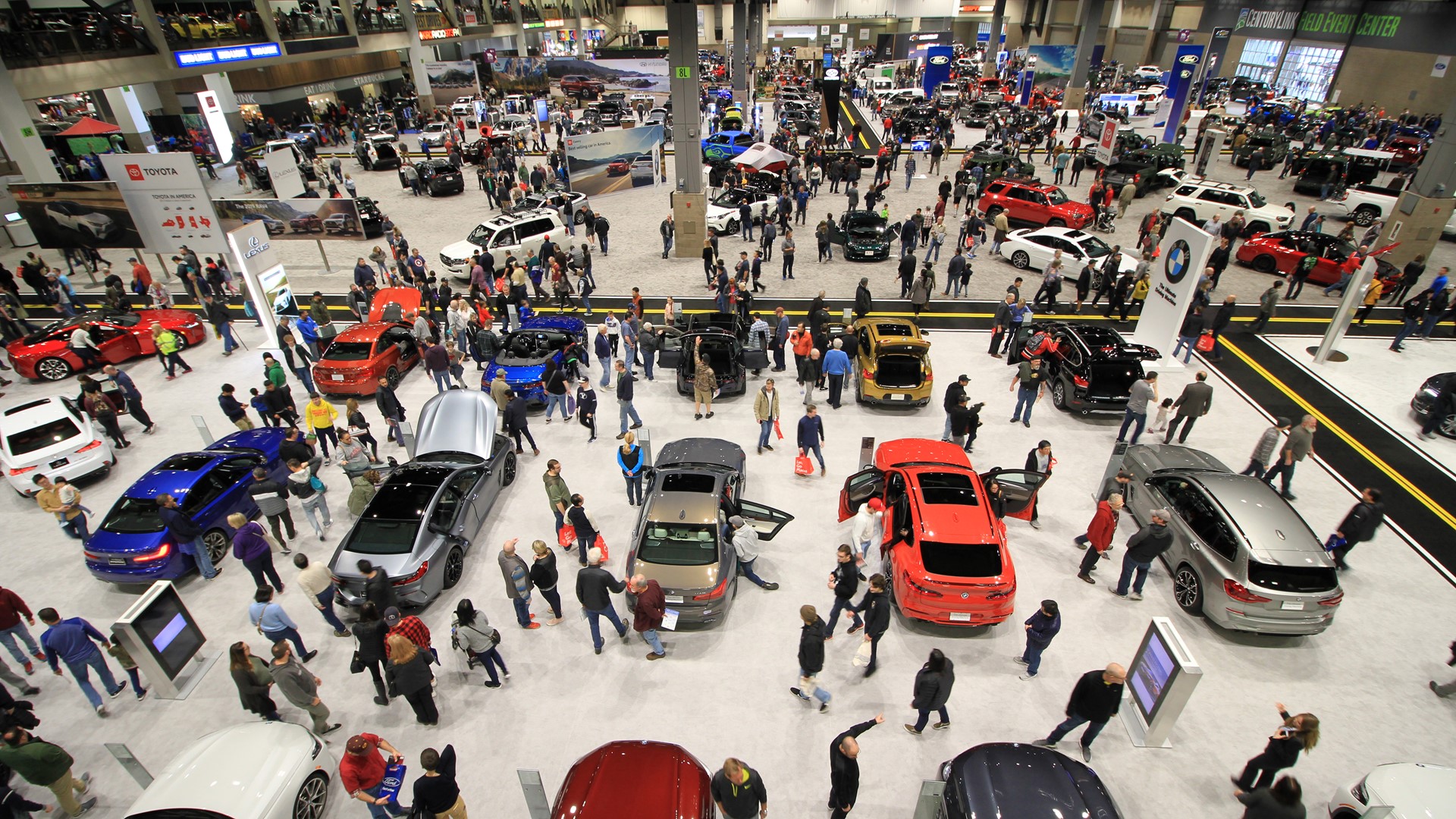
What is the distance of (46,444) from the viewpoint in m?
11.1

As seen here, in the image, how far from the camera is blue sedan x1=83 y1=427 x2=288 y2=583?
8961mm

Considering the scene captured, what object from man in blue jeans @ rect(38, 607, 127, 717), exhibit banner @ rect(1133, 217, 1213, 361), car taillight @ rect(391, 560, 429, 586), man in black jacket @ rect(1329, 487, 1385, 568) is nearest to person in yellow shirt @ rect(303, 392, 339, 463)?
man in blue jeans @ rect(38, 607, 127, 717)

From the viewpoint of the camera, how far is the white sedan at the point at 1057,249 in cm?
1834

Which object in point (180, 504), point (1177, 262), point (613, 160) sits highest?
point (1177, 262)

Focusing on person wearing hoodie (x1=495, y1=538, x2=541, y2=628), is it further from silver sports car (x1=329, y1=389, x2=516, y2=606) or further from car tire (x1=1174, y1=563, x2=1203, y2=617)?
car tire (x1=1174, y1=563, x2=1203, y2=617)

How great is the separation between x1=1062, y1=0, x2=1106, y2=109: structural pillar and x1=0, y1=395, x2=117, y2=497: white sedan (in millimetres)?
48366

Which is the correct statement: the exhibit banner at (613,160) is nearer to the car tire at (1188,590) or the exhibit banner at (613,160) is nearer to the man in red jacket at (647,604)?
the man in red jacket at (647,604)

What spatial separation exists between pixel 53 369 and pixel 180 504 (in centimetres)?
959

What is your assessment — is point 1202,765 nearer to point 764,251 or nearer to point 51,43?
point 764,251

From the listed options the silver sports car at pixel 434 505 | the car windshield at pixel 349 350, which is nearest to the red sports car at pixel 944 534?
the silver sports car at pixel 434 505

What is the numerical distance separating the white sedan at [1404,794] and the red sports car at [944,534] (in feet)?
10.3

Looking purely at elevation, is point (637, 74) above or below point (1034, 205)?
above

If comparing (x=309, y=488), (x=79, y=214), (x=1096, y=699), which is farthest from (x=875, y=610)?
(x=79, y=214)

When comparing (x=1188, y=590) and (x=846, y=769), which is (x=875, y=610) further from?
(x=1188, y=590)
